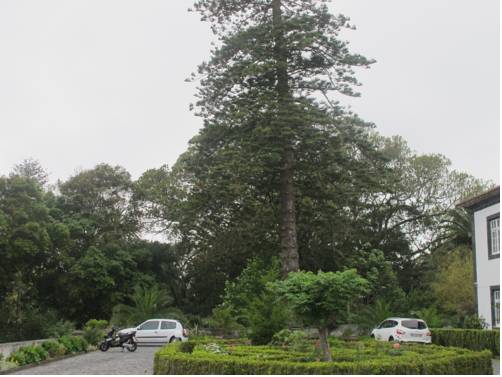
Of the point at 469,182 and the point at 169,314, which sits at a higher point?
the point at 469,182

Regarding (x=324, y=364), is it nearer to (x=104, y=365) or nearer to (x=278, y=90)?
(x=104, y=365)

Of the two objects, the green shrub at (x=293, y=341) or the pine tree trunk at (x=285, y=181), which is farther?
the pine tree trunk at (x=285, y=181)

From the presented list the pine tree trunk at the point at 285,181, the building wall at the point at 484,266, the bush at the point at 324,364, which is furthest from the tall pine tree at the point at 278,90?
the bush at the point at 324,364

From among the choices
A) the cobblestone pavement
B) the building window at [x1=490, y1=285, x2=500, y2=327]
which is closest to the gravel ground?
the cobblestone pavement

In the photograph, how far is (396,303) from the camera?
3766cm

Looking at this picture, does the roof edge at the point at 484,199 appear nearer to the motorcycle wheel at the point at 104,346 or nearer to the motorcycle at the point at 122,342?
the motorcycle at the point at 122,342

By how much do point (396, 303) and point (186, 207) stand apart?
1419cm

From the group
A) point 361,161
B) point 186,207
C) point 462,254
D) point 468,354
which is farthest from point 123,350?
point 462,254

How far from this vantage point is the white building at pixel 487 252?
27094 mm

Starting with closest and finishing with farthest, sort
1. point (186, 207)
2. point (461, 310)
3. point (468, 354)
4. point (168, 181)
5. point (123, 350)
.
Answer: point (468, 354) → point (123, 350) → point (186, 207) → point (461, 310) → point (168, 181)

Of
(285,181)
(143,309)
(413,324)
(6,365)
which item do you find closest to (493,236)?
(413,324)

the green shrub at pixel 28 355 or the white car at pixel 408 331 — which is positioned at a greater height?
the white car at pixel 408 331

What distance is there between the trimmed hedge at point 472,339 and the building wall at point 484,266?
211 cm

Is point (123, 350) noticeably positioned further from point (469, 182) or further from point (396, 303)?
point (469, 182)
